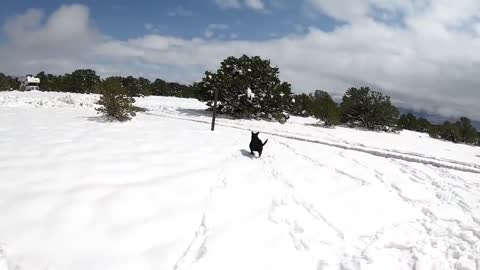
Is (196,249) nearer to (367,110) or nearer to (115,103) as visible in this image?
(115,103)

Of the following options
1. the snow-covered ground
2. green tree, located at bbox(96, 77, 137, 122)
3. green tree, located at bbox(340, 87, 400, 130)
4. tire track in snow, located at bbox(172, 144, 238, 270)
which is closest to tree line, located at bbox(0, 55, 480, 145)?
green tree, located at bbox(340, 87, 400, 130)

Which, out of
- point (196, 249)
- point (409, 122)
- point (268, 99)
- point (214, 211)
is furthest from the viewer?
point (409, 122)

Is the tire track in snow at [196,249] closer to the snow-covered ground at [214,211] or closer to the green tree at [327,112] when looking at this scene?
the snow-covered ground at [214,211]

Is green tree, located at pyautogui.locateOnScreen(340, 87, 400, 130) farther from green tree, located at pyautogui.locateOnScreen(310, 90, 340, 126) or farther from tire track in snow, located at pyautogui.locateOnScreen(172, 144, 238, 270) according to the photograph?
tire track in snow, located at pyautogui.locateOnScreen(172, 144, 238, 270)

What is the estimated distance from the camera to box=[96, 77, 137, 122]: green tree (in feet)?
48.3

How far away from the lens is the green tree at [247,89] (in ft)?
81.5

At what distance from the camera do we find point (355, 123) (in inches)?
1145

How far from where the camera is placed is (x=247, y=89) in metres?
25.2

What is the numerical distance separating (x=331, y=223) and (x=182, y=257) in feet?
9.01

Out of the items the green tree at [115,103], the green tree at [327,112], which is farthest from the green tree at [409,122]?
the green tree at [115,103]

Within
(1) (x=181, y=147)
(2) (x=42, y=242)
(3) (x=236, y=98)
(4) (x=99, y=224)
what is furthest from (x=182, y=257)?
(3) (x=236, y=98)

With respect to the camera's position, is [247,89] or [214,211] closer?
[214,211]

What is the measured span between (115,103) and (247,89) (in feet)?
40.2

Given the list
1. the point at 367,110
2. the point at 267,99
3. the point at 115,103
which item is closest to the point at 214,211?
the point at 115,103
